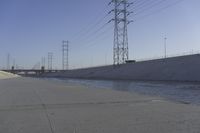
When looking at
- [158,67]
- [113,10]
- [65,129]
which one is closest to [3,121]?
[65,129]

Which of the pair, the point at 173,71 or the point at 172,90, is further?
the point at 173,71

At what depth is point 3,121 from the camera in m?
12.1

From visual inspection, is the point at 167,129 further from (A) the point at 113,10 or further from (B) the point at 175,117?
(A) the point at 113,10

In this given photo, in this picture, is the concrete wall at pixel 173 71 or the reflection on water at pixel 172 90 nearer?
the reflection on water at pixel 172 90

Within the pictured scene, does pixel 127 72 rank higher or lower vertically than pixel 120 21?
lower

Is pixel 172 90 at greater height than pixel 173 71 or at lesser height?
lesser

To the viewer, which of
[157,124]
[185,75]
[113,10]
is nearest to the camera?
[157,124]

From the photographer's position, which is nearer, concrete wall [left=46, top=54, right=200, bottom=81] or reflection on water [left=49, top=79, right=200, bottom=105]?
reflection on water [left=49, top=79, right=200, bottom=105]

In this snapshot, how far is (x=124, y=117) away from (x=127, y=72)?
81.6 meters

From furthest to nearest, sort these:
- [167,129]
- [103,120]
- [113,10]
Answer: [113,10] → [103,120] → [167,129]

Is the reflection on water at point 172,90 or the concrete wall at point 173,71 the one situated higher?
the concrete wall at point 173,71

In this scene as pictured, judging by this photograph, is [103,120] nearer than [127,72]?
Yes

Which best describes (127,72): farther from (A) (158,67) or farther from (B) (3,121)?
(B) (3,121)

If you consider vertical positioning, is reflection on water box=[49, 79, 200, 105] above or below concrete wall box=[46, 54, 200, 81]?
below
